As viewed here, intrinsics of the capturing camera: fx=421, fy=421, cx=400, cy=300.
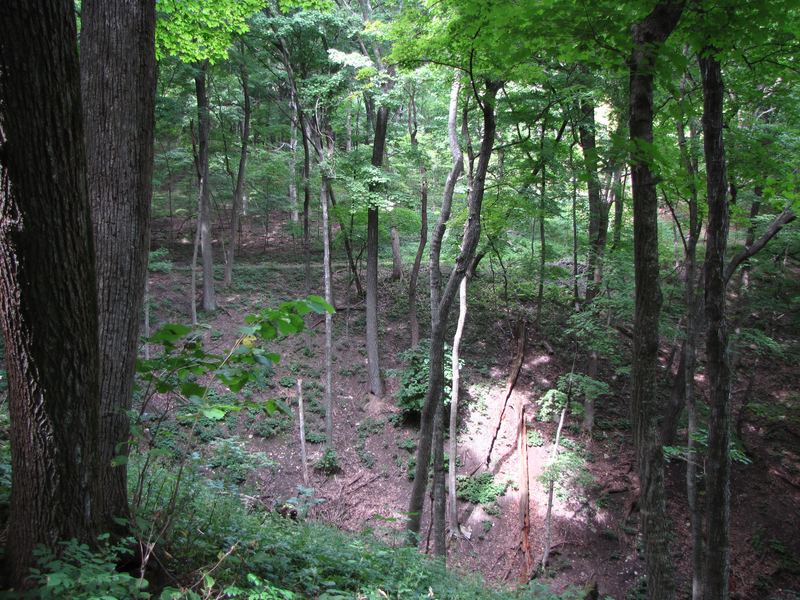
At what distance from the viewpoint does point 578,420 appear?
43.1 feet

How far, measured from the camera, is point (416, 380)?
13125 mm

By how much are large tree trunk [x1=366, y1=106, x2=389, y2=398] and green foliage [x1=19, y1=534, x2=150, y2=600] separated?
469 inches

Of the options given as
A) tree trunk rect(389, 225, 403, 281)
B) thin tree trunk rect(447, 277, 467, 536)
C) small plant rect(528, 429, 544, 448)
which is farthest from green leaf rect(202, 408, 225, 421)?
tree trunk rect(389, 225, 403, 281)

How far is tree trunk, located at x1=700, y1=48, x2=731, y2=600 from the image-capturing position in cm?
430

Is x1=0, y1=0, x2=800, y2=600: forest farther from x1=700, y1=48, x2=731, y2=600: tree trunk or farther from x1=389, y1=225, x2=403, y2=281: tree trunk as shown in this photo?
x1=389, y1=225, x2=403, y2=281: tree trunk

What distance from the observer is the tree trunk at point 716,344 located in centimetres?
430

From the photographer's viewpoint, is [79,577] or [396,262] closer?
[79,577]

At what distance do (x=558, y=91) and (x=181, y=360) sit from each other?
9.00 m

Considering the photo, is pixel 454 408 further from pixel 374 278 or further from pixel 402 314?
pixel 402 314

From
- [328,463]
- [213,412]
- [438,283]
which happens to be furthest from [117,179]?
[328,463]

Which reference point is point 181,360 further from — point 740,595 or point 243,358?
point 740,595

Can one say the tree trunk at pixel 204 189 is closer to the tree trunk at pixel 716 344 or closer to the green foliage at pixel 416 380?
the green foliage at pixel 416 380

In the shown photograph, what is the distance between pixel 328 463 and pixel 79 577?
10.4 metres

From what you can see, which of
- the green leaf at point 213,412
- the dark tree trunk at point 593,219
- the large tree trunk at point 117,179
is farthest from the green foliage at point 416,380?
the green leaf at point 213,412
